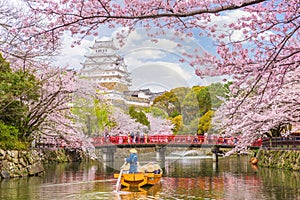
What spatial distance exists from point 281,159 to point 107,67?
37.5m

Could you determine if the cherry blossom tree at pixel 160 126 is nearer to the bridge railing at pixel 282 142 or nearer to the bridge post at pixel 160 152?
the bridge post at pixel 160 152

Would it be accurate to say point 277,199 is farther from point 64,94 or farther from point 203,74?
point 64,94

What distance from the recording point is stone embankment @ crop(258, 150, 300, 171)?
19.6 metres

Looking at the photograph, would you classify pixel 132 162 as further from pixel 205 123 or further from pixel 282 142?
pixel 205 123

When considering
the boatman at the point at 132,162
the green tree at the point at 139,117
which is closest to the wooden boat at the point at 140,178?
the boatman at the point at 132,162

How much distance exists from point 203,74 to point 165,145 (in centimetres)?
2439

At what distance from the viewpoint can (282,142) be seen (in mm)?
21281

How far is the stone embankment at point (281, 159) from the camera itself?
19609 millimetres

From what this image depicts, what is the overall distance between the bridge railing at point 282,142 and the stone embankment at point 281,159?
0.29 meters

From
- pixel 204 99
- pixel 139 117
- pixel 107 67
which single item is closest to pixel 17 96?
pixel 139 117

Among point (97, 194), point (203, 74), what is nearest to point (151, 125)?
point (97, 194)

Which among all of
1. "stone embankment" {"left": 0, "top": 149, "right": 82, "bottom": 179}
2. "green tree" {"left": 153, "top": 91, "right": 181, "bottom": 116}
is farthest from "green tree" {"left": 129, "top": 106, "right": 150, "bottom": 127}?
"stone embankment" {"left": 0, "top": 149, "right": 82, "bottom": 179}

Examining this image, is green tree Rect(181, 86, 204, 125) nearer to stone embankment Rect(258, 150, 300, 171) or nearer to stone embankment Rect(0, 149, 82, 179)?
stone embankment Rect(258, 150, 300, 171)

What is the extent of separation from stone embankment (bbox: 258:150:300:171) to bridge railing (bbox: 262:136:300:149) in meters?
0.29
